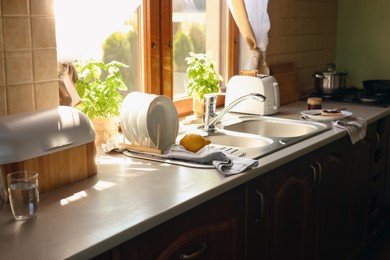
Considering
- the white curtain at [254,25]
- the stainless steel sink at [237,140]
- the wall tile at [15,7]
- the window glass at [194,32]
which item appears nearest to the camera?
the wall tile at [15,7]

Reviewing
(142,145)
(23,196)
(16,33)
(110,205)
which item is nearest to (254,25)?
(142,145)

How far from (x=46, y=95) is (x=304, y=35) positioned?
2253mm

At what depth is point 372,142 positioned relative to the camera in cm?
306

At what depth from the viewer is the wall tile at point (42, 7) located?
71.9 inches

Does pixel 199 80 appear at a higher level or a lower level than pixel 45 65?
lower

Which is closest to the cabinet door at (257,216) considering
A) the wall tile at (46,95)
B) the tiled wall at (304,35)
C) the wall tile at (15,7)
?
the wall tile at (46,95)

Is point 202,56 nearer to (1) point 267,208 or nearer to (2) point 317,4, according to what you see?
(1) point 267,208

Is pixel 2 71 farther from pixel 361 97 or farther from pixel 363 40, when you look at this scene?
pixel 363 40

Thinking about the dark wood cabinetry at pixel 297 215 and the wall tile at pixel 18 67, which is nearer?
the dark wood cabinetry at pixel 297 215

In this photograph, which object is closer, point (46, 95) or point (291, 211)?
point (46, 95)

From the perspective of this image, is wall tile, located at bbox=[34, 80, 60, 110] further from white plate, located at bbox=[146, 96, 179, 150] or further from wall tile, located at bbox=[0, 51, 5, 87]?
white plate, located at bbox=[146, 96, 179, 150]

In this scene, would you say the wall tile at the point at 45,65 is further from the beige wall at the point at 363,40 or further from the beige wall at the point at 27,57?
the beige wall at the point at 363,40

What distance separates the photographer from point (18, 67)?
1805 millimetres

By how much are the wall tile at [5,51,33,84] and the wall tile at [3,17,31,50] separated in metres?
0.02
